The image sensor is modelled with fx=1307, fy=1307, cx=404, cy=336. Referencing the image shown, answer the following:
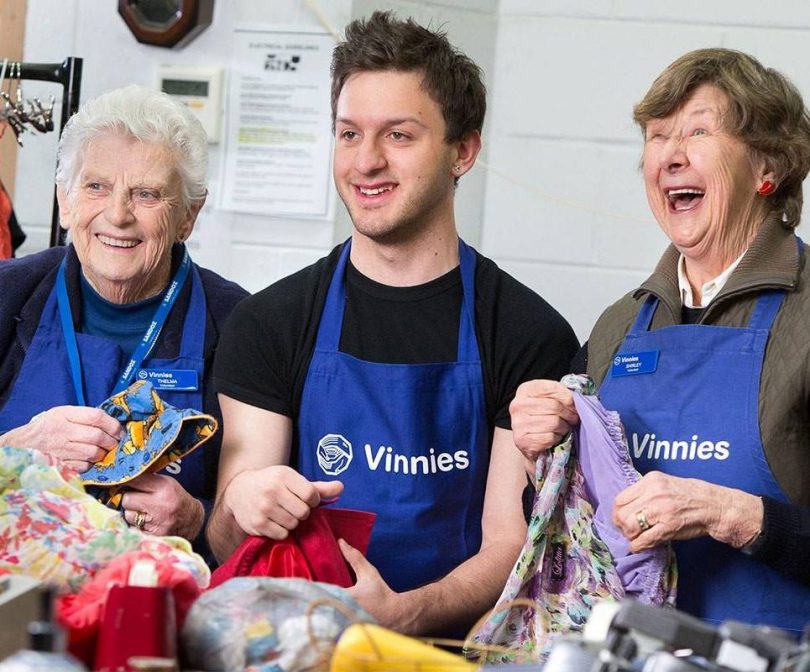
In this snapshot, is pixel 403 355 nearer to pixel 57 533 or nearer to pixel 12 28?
pixel 57 533

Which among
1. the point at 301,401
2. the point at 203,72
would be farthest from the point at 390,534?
the point at 203,72

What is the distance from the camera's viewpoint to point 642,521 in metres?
1.74

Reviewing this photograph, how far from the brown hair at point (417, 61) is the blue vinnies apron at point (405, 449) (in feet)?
1.25

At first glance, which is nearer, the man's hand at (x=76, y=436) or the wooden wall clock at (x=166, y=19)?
the man's hand at (x=76, y=436)

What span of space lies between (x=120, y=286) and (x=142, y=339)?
11cm

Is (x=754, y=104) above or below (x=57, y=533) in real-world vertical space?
above

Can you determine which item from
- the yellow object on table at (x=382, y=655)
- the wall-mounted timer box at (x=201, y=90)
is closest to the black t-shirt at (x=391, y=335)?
the yellow object on table at (x=382, y=655)

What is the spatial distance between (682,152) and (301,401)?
723mm

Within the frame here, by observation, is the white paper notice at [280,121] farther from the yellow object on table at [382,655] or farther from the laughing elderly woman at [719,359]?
the yellow object on table at [382,655]

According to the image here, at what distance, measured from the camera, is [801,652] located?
1.12 m

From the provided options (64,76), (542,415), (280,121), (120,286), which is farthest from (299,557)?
(280,121)

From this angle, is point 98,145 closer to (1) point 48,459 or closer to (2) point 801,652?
(1) point 48,459

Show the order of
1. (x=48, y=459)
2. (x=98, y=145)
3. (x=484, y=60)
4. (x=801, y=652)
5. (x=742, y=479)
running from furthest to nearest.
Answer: (x=484, y=60) → (x=98, y=145) → (x=742, y=479) → (x=48, y=459) → (x=801, y=652)

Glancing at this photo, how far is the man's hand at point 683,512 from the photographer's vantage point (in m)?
1.74
